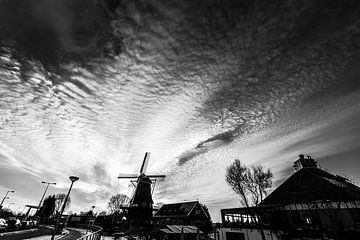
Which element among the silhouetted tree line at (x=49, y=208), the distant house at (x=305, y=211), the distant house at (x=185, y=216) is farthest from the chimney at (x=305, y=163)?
the silhouetted tree line at (x=49, y=208)

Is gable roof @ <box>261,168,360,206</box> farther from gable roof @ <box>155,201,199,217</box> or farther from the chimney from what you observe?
gable roof @ <box>155,201,199,217</box>

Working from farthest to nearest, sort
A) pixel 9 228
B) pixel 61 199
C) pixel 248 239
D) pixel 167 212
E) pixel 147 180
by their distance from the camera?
pixel 61 199
pixel 167 212
pixel 147 180
pixel 9 228
pixel 248 239

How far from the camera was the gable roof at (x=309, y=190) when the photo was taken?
22.5 m

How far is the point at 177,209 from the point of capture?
53094 mm

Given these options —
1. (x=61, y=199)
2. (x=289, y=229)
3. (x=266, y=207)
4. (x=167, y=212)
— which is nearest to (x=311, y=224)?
(x=289, y=229)

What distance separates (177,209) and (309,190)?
124 feet

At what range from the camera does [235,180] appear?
1161 inches

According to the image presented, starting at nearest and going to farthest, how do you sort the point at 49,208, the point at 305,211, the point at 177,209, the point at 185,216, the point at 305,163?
the point at 305,211
the point at 305,163
the point at 185,216
the point at 177,209
the point at 49,208

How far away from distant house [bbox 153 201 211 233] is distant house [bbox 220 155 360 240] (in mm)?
20464

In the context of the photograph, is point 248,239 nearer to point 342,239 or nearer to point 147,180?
point 342,239

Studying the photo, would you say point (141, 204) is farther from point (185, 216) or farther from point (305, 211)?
point (305, 211)

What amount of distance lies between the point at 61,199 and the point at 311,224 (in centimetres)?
10532

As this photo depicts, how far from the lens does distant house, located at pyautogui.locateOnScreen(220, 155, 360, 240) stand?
20.7m

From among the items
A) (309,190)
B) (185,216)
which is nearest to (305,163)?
(309,190)
